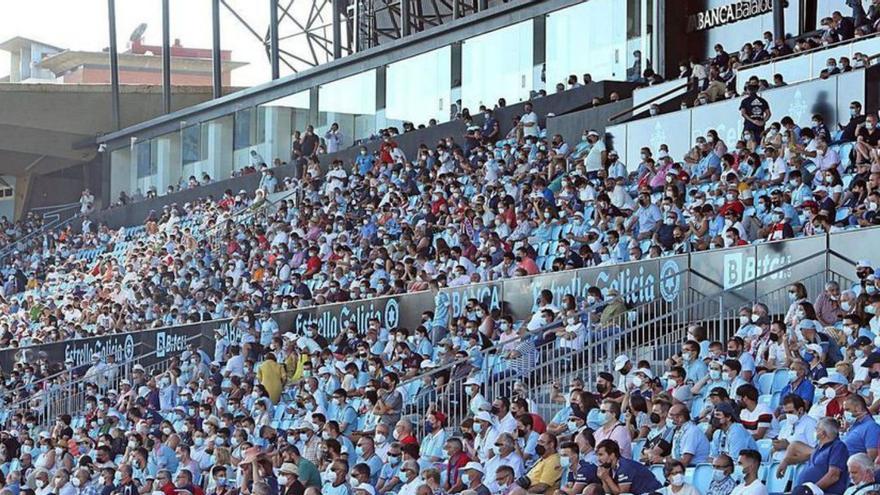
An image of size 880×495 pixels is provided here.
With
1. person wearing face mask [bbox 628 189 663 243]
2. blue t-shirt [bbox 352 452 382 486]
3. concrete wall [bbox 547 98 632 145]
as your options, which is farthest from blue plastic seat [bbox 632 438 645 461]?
concrete wall [bbox 547 98 632 145]

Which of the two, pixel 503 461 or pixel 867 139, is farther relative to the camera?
pixel 867 139

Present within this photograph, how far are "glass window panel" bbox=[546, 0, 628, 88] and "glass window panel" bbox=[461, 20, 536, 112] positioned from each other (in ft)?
2.33

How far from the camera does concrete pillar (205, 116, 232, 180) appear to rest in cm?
4184

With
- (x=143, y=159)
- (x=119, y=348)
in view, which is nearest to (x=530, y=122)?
(x=119, y=348)

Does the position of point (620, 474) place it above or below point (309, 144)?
below

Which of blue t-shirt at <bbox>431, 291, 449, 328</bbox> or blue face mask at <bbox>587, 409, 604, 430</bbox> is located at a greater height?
blue t-shirt at <bbox>431, 291, 449, 328</bbox>

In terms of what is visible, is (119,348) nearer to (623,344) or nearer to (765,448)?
(623,344)

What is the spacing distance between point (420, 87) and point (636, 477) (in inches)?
909

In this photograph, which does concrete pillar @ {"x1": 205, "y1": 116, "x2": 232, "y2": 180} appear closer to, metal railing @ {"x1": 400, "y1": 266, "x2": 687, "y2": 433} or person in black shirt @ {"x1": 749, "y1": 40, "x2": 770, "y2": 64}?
person in black shirt @ {"x1": 749, "y1": 40, "x2": 770, "y2": 64}

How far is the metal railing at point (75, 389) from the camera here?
2683 cm

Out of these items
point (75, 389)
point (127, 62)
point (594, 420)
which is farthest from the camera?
point (127, 62)

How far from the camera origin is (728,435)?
12562mm

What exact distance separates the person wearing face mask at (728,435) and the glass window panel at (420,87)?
840 inches

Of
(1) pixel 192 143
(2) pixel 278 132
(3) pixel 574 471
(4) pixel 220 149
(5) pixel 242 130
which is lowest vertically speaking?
(3) pixel 574 471
